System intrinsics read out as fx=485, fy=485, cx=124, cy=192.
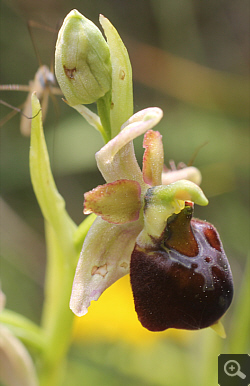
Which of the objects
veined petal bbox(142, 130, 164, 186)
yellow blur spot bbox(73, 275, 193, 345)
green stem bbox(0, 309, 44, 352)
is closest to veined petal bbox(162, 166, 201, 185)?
veined petal bbox(142, 130, 164, 186)

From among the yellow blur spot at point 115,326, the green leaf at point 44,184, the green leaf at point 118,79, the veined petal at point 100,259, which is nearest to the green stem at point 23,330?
the green leaf at point 44,184

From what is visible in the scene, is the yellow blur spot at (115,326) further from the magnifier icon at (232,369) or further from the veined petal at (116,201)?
the veined petal at (116,201)

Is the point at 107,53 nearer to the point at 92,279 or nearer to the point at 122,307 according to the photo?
the point at 92,279

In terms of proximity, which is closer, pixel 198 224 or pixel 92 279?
pixel 92 279

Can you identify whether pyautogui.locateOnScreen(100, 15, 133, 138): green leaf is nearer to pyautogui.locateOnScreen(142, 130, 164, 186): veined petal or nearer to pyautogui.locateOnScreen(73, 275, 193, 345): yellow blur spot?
pyautogui.locateOnScreen(142, 130, 164, 186): veined petal

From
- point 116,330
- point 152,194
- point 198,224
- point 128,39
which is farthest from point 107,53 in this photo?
point 128,39

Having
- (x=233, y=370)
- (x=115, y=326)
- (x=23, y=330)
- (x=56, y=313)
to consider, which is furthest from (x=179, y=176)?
(x=115, y=326)

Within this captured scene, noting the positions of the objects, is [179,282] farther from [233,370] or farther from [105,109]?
[233,370]
